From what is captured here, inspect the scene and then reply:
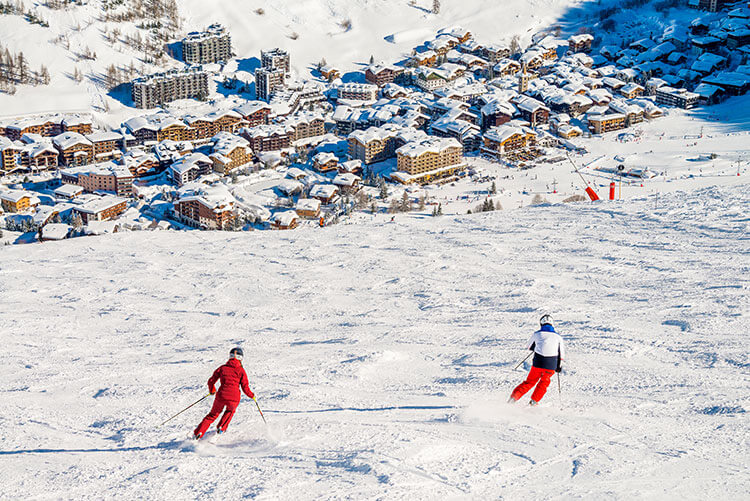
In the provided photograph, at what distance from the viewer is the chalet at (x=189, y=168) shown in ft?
75.9

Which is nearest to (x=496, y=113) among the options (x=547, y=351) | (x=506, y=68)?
(x=506, y=68)

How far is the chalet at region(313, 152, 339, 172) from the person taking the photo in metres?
23.8

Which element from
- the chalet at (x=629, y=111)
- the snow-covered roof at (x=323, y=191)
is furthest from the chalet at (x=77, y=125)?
the chalet at (x=629, y=111)

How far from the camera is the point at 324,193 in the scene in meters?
21.1

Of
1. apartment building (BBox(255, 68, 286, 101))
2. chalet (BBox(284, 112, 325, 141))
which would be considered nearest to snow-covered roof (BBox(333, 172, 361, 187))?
chalet (BBox(284, 112, 325, 141))

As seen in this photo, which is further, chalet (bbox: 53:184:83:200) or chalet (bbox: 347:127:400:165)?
chalet (bbox: 347:127:400:165)

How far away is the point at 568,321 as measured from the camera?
19.3 feet

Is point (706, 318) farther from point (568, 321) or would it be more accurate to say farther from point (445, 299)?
point (445, 299)

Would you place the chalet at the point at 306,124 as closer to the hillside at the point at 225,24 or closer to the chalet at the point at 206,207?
the hillside at the point at 225,24

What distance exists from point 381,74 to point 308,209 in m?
14.1

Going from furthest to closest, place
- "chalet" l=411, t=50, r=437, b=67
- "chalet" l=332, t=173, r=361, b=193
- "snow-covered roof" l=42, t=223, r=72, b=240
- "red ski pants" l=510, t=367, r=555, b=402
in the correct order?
"chalet" l=411, t=50, r=437, b=67 < "chalet" l=332, t=173, r=361, b=193 < "snow-covered roof" l=42, t=223, r=72, b=240 < "red ski pants" l=510, t=367, r=555, b=402

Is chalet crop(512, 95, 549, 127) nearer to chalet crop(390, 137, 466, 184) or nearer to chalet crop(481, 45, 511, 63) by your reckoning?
chalet crop(390, 137, 466, 184)

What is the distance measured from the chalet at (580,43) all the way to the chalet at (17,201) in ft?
79.7

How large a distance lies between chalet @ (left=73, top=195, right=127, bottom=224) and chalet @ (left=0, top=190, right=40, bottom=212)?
5.10ft
